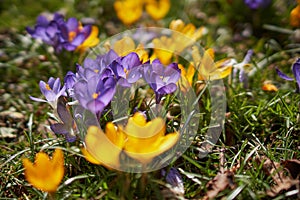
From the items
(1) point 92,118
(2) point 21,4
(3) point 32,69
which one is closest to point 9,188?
(1) point 92,118

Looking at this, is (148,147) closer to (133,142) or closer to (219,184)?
(133,142)

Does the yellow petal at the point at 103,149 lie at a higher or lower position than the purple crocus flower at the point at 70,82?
lower

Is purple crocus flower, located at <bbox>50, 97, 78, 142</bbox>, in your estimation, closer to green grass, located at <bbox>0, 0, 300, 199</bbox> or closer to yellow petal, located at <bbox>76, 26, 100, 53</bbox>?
green grass, located at <bbox>0, 0, 300, 199</bbox>

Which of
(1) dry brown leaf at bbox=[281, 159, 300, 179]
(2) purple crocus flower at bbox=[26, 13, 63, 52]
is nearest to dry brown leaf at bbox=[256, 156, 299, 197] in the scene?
(1) dry brown leaf at bbox=[281, 159, 300, 179]

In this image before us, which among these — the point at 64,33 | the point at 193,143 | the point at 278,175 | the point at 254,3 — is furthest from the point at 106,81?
the point at 254,3

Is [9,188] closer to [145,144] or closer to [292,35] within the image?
[145,144]

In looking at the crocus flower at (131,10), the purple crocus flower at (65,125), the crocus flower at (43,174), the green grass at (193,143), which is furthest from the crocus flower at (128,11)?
the crocus flower at (43,174)

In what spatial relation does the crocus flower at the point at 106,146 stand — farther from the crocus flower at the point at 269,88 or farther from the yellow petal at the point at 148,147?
the crocus flower at the point at 269,88
